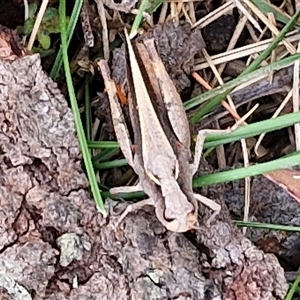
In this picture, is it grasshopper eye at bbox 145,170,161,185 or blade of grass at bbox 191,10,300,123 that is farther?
blade of grass at bbox 191,10,300,123

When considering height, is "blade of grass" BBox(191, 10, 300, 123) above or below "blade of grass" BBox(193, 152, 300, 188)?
above

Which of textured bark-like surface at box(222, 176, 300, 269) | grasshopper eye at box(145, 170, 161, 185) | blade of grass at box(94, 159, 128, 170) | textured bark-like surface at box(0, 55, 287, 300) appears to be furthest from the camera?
textured bark-like surface at box(222, 176, 300, 269)

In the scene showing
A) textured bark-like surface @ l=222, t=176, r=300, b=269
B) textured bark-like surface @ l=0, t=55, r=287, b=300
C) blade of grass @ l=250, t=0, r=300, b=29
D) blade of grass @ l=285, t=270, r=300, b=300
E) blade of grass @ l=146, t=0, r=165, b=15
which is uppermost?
blade of grass @ l=146, t=0, r=165, b=15

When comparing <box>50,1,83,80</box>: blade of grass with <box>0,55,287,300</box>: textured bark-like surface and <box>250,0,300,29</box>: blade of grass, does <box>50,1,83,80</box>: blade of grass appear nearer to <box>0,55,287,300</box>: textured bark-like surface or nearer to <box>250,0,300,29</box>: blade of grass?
Result: <box>0,55,287,300</box>: textured bark-like surface

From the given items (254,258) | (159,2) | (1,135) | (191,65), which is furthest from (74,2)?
(254,258)

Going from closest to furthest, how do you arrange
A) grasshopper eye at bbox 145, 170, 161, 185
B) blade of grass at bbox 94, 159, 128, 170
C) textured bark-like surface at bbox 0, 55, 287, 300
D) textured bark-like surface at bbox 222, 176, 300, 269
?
textured bark-like surface at bbox 0, 55, 287, 300 < grasshopper eye at bbox 145, 170, 161, 185 < blade of grass at bbox 94, 159, 128, 170 < textured bark-like surface at bbox 222, 176, 300, 269

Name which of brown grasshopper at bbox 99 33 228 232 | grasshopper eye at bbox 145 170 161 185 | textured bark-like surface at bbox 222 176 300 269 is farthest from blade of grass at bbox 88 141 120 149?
textured bark-like surface at bbox 222 176 300 269
